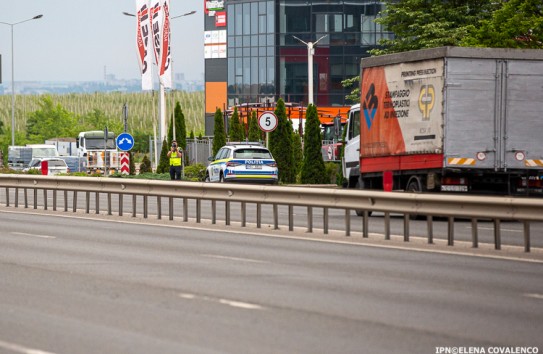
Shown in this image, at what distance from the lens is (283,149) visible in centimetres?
5428

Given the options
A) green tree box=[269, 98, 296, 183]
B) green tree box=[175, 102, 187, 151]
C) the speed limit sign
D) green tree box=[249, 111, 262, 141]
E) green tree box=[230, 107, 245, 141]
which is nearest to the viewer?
the speed limit sign

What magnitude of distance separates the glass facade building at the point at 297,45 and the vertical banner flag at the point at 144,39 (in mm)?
27989

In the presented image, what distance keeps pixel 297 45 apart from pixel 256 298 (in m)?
86.0

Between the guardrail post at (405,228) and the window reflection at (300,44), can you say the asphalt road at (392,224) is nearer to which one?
the guardrail post at (405,228)

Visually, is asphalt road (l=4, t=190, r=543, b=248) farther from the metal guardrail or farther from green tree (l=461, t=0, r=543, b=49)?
green tree (l=461, t=0, r=543, b=49)

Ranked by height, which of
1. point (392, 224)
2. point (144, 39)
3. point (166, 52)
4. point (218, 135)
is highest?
point (144, 39)

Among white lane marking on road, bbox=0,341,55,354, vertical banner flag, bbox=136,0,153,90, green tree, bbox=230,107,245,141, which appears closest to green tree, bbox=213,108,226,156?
green tree, bbox=230,107,245,141

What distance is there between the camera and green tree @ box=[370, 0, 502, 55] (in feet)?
188

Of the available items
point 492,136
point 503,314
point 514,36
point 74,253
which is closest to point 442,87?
point 492,136

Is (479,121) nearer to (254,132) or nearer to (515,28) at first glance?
(515,28)

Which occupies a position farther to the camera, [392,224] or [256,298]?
[392,224]

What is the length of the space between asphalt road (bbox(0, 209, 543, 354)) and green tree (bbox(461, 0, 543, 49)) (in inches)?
1028

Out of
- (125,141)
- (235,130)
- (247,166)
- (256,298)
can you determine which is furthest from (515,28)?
(256,298)

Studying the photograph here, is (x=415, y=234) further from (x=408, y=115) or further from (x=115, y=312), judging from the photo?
(x=115, y=312)
